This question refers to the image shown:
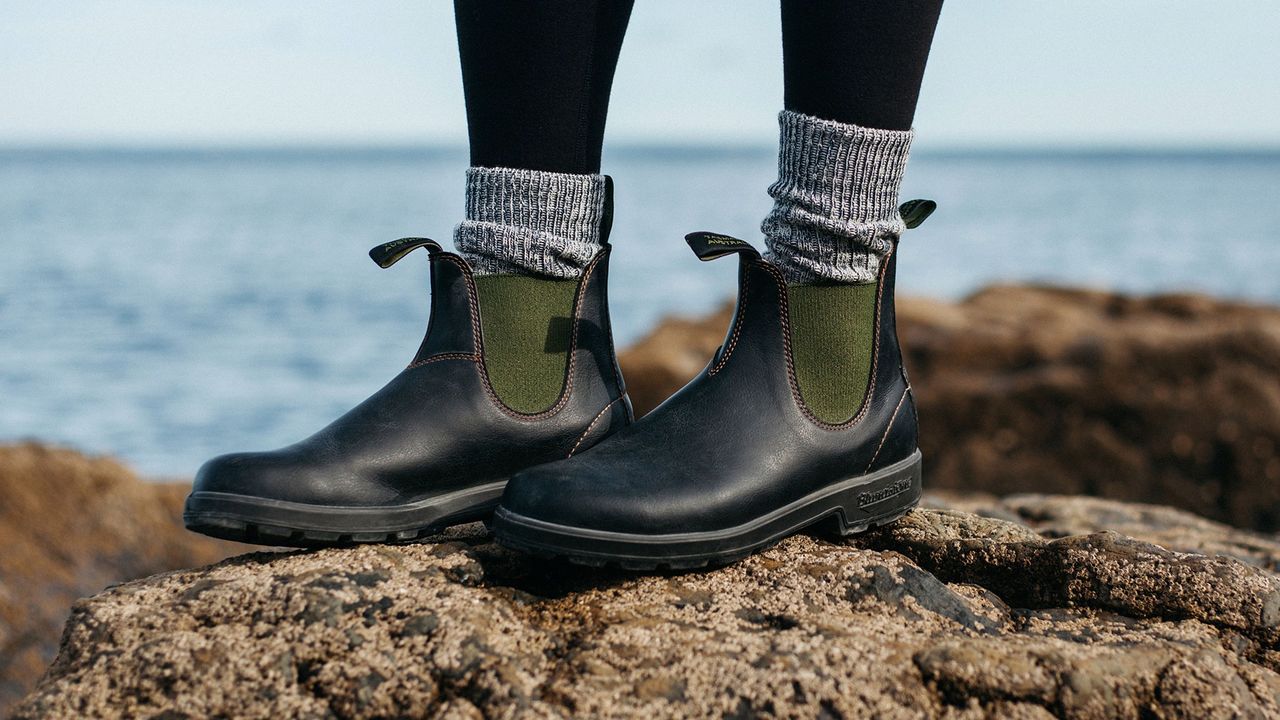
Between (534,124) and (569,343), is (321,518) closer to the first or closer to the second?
(569,343)

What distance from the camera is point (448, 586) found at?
155 cm

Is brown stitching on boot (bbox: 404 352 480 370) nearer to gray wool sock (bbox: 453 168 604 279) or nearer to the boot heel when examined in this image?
gray wool sock (bbox: 453 168 604 279)

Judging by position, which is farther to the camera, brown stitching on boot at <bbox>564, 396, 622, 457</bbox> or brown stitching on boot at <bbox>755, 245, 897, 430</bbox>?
brown stitching on boot at <bbox>564, 396, 622, 457</bbox>

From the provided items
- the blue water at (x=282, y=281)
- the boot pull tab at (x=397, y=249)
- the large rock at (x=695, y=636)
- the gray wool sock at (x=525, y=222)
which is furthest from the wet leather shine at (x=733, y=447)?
the blue water at (x=282, y=281)

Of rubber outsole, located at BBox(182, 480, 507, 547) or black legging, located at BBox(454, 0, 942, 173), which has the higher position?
black legging, located at BBox(454, 0, 942, 173)

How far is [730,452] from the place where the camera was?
1.65 m

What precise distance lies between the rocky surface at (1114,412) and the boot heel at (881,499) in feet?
10.9

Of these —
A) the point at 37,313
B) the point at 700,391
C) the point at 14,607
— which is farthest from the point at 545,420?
the point at 37,313

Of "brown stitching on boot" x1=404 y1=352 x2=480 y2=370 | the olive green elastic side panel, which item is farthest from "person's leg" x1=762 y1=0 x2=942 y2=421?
"brown stitching on boot" x1=404 y1=352 x2=480 y2=370

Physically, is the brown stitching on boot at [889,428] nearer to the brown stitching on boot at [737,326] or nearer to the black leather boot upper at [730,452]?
the black leather boot upper at [730,452]

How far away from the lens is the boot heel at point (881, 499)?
1771 millimetres

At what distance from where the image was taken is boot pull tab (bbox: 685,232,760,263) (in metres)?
1.67

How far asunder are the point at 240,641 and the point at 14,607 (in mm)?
2385

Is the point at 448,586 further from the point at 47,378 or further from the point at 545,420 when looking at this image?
the point at 47,378
